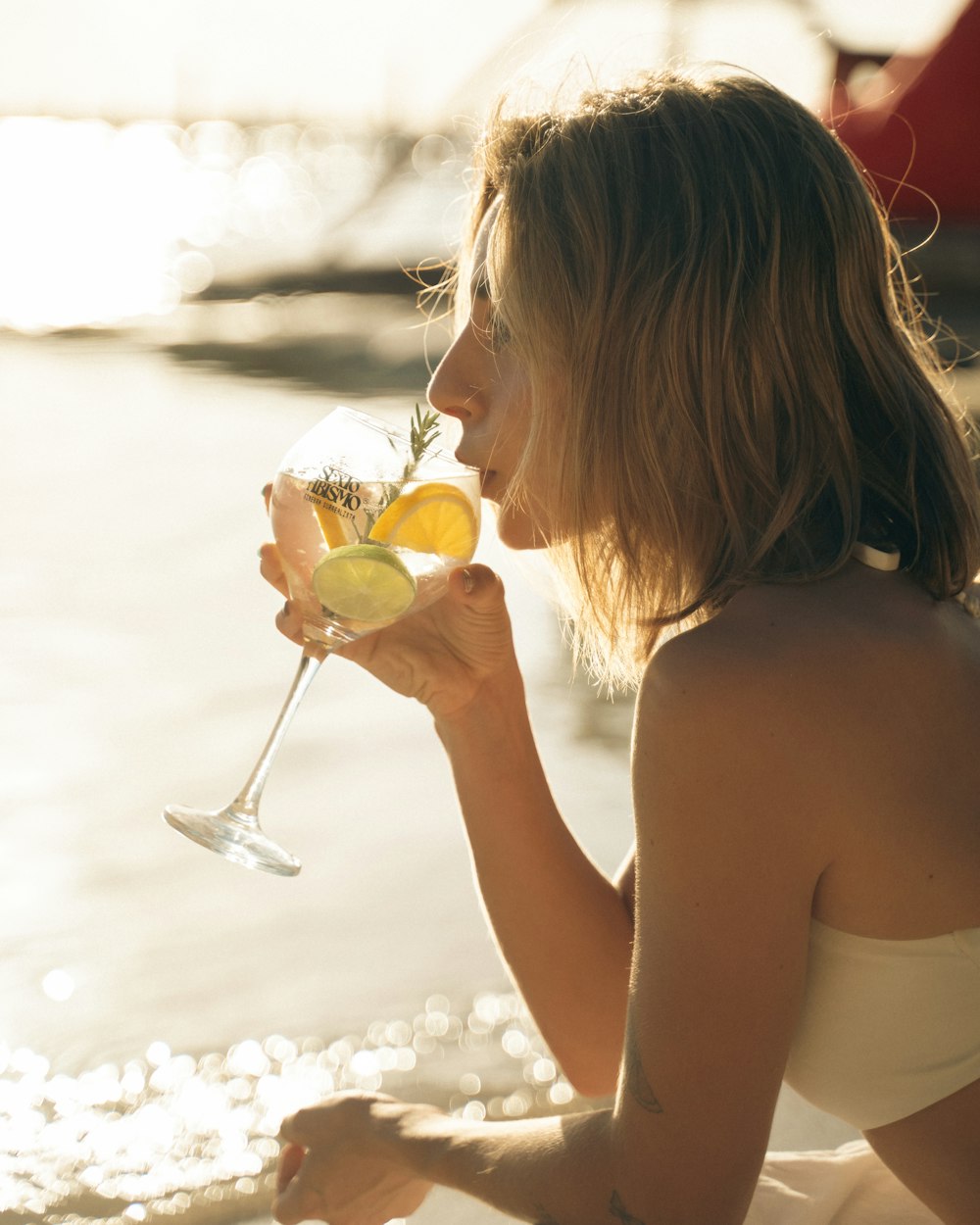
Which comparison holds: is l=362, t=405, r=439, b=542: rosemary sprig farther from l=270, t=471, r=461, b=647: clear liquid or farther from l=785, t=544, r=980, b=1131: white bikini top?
l=785, t=544, r=980, b=1131: white bikini top

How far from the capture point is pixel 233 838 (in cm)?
197

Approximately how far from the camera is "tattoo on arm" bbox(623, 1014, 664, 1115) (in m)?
1.38

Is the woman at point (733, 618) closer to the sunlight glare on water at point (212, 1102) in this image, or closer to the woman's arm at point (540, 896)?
the woman's arm at point (540, 896)

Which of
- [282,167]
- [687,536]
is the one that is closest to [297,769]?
[687,536]

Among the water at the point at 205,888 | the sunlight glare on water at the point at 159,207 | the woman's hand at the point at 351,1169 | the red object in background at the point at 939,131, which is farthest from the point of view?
the sunlight glare on water at the point at 159,207

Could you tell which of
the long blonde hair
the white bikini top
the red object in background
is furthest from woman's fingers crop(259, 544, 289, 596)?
the red object in background

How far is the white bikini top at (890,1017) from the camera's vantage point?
4.74 feet

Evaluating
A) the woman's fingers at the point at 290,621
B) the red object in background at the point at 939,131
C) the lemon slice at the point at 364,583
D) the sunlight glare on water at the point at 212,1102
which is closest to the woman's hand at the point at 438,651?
the woman's fingers at the point at 290,621

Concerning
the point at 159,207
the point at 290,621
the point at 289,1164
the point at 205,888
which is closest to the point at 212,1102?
the point at 205,888

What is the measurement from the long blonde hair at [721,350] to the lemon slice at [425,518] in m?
0.15

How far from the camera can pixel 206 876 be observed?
10.8 ft

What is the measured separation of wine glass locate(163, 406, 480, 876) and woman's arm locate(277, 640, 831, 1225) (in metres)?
0.47

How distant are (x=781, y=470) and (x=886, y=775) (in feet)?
1.21

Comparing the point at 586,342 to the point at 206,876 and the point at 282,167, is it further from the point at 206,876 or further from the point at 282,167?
the point at 282,167
